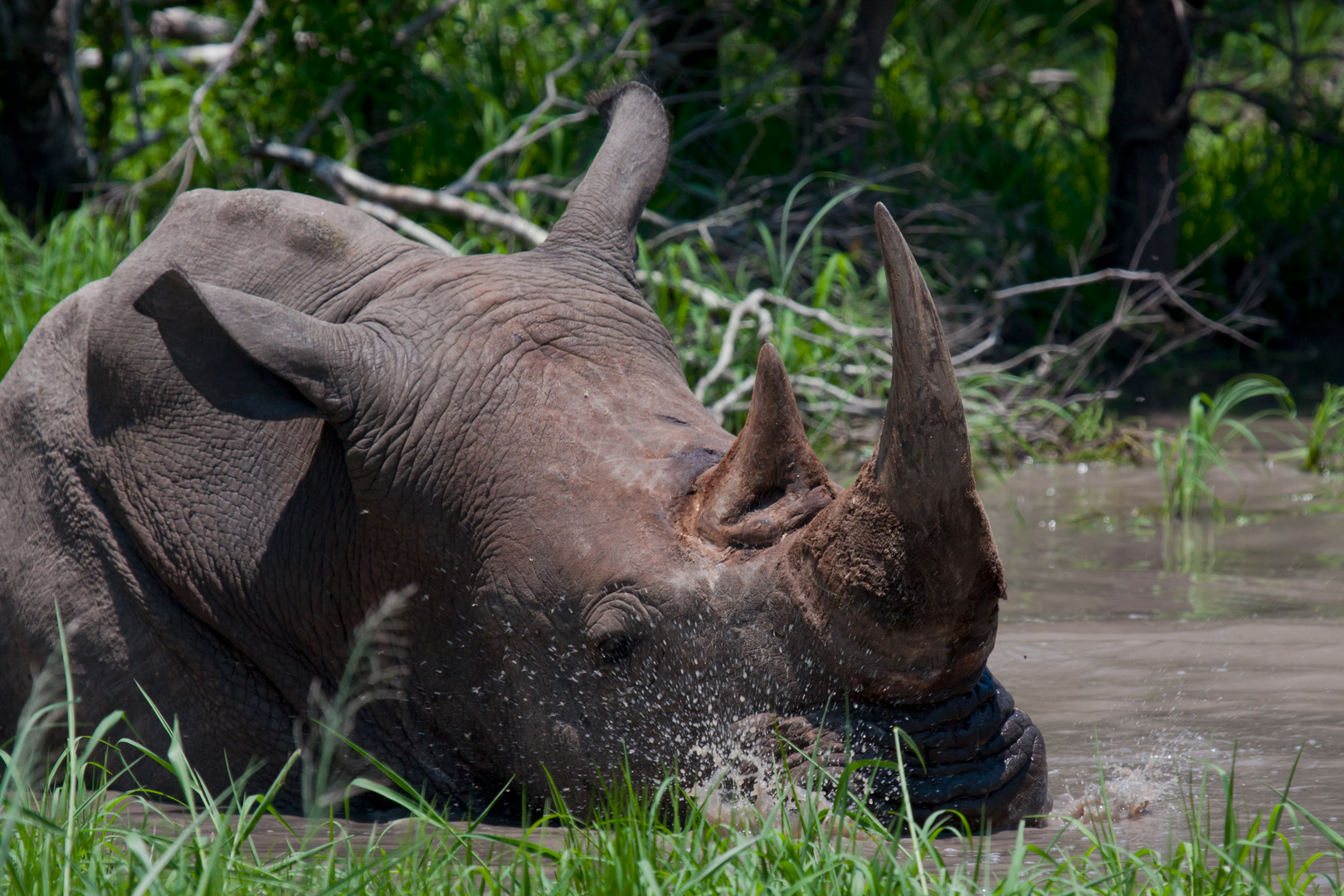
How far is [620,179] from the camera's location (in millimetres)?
3740

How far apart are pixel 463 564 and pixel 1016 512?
3.18 metres

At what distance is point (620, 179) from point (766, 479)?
4.25ft

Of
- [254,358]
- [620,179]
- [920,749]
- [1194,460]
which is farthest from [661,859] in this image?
[1194,460]

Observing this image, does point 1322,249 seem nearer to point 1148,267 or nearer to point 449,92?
point 1148,267

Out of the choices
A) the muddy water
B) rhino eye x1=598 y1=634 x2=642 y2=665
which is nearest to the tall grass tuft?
the muddy water

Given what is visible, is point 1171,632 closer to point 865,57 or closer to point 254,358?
point 254,358

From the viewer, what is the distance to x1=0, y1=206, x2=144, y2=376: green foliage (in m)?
5.93

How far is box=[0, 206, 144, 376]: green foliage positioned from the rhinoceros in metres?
2.48

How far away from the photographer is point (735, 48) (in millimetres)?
8039

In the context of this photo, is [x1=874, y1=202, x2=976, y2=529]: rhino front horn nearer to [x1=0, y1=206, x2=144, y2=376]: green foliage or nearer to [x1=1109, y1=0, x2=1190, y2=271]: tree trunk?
[x1=0, y1=206, x2=144, y2=376]: green foliage

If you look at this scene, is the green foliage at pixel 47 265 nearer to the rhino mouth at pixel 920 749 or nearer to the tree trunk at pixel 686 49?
the tree trunk at pixel 686 49

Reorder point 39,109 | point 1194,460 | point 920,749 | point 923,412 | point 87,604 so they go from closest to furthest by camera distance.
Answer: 1. point 923,412
2. point 920,749
3. point 87,604
4. point 1194,460
5. point 39,109

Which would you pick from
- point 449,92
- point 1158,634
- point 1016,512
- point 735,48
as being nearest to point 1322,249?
point 735,48

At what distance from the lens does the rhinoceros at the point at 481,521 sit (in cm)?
252
